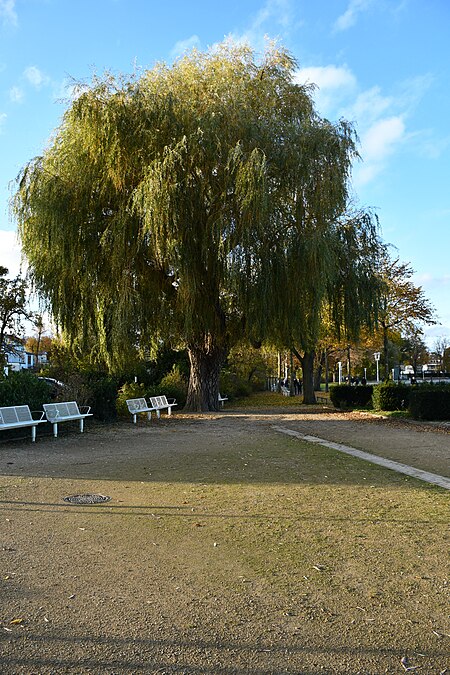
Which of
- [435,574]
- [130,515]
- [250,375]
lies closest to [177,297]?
[130,515]

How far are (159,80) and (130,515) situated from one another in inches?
638

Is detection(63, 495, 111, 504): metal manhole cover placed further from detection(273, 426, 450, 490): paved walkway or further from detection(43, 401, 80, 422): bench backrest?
detection(43, 401, 80, 422): bench backrest

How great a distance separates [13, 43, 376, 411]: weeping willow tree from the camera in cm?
1697

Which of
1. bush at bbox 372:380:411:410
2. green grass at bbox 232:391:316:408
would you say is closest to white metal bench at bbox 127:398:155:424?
bush at bbox 372:380:411:410

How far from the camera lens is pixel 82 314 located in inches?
714

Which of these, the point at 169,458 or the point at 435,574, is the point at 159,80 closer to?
the point at 169,458

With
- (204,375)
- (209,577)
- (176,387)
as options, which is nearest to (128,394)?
(176,387)

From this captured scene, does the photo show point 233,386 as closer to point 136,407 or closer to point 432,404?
point 136,407

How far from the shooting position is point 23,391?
1392cm

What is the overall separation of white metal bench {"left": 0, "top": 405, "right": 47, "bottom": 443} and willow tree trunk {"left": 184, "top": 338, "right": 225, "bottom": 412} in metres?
8.51

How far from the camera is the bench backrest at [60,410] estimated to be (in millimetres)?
13828

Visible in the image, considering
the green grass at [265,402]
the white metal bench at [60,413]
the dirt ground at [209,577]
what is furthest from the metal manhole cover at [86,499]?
the green grass at [265,402]

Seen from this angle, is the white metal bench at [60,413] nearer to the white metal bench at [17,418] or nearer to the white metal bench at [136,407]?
the white metal bench at [17,418]

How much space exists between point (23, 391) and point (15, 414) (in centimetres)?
140
